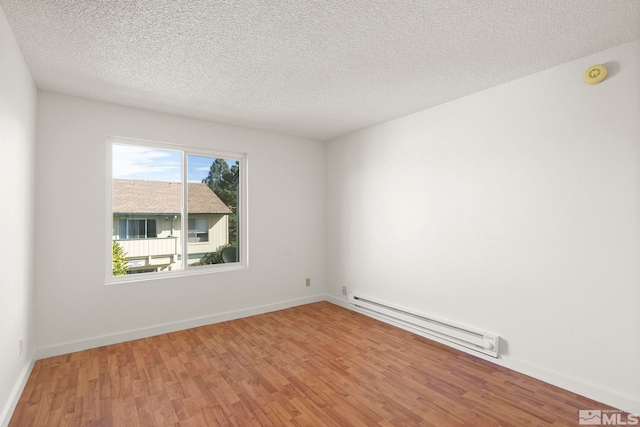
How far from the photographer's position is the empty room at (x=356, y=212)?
2.10m

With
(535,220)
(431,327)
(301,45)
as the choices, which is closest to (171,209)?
(301,45)

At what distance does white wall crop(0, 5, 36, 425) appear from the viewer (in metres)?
1.97

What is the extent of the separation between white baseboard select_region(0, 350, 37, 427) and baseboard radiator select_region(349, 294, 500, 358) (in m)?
3.45

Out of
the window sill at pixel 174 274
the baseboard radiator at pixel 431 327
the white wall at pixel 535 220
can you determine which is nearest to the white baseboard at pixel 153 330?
the window sill at pixel 174 274

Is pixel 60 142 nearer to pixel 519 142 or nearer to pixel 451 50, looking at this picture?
pixel 451 50

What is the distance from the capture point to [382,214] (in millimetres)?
4152

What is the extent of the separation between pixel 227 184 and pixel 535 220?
358 centimetres

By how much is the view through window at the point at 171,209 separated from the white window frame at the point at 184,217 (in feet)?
0.06

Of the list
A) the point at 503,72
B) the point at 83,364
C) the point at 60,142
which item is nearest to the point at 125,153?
the point at 60,142

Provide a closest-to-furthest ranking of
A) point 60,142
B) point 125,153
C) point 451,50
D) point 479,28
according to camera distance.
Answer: point 479,28 < point 451,50 < point 60,142 < point 125,153

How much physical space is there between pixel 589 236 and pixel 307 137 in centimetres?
365

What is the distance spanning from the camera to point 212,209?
13.9 feet

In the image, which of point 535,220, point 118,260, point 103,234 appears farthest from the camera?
point 118,260

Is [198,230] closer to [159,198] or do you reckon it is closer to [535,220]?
[159,198]
